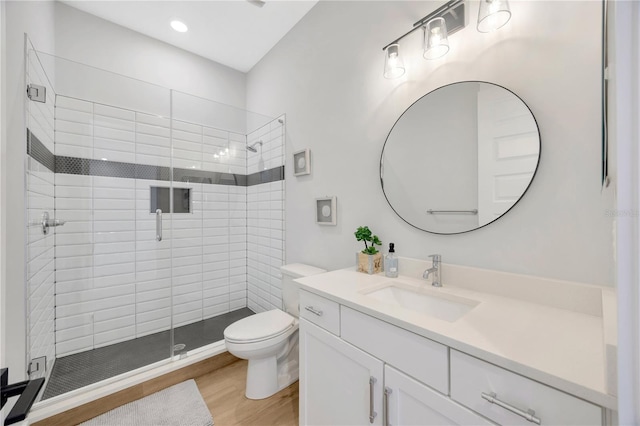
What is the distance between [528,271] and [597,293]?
20cm

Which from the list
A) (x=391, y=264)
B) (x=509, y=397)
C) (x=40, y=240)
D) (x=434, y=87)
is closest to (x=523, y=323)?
(x=509, y=397)

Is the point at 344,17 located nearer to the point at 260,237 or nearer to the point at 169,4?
the point at 169,4

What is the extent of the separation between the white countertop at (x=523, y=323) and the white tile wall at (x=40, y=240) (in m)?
1.55

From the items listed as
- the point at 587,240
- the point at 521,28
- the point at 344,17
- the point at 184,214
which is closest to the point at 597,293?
the point at 587,240

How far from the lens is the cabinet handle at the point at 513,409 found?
58 centimetres

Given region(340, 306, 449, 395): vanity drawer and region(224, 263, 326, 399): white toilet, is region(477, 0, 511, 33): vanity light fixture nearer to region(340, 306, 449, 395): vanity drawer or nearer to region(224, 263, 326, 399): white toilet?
region(340, 306, 449, 395): vanity drawer

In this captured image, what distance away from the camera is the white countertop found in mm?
572

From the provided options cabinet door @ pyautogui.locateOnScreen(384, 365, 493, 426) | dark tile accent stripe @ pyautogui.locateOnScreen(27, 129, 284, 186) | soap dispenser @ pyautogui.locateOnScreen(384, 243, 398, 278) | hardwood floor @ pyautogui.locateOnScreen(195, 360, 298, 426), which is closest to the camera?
cabinet door @ pyautogui.locateOnScreen(384, 365, 493, 426)

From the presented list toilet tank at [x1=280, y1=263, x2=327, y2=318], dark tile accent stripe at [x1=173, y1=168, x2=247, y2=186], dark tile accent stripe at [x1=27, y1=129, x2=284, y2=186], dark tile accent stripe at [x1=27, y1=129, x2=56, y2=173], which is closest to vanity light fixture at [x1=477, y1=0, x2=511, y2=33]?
→ toilet tank at [x1=280, y1=263, x2=327, y2=318]

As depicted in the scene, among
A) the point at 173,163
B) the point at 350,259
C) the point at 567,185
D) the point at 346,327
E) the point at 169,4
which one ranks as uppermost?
the point at 169,4

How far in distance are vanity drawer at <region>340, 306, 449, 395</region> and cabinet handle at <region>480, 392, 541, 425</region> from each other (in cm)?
11

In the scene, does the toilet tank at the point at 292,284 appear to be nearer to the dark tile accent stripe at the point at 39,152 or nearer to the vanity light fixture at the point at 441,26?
the vanity light fixture at the point at 441,26

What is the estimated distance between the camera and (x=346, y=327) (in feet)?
3.48

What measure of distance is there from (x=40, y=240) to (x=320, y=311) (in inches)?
70.3
